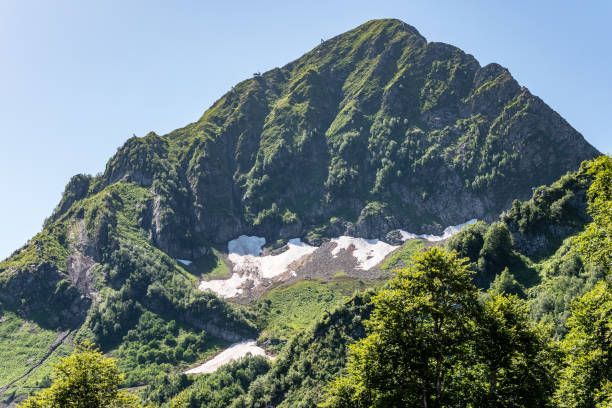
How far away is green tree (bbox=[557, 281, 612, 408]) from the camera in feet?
89.2

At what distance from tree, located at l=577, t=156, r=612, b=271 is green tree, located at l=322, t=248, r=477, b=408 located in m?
9.83

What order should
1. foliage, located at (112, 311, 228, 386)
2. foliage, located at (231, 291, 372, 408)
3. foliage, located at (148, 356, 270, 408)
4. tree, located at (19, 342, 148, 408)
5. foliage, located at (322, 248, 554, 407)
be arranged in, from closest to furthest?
foliage, located at (322, 248, 554, 407) < tree, located at (19, 342, 148, 408) < foliage, located at (231, 291, 372, 408) < foliage, located at (148, 356, 270, 408) < foliage, located at (112, 311, 228, 386)

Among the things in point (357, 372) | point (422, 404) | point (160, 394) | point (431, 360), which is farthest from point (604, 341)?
point (160, 394)

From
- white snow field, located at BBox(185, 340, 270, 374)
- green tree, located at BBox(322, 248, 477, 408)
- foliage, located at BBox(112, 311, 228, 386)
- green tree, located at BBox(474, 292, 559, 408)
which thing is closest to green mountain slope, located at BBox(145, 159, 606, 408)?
white snow field, located at BBox(185, 340, 270, 374)

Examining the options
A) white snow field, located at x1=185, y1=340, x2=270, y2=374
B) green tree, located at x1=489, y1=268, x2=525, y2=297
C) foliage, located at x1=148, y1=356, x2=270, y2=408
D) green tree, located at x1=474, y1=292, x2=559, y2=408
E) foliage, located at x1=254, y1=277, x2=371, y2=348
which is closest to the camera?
green tree, located at x1=474, y1=292, x2=559, y2=408

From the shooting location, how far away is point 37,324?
19175 cm

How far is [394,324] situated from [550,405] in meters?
13.0

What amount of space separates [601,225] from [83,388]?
137 feet

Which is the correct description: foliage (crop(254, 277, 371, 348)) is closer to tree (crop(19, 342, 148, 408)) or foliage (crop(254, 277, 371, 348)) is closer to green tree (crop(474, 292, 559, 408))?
tree (crop(19, 342, 148, 408))

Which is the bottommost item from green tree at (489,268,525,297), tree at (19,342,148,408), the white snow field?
the white snow field

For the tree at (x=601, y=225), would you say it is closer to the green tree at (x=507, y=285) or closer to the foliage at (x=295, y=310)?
the green tree at (x=507, y=285)

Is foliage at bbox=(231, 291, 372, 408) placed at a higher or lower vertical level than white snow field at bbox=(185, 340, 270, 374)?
higher

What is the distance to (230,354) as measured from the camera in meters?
169

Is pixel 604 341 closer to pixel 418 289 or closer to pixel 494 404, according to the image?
pixel 494 404
